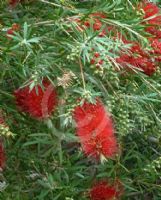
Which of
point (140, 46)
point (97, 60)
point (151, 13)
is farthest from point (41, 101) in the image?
point (151, 13)

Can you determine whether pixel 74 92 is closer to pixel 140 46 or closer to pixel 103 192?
pixel 140 46

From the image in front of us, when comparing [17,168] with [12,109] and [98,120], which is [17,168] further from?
[98,120]

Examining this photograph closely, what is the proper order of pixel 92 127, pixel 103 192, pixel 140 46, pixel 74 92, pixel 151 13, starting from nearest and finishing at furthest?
pixel 92 127 < pixel 74 92 < pixel 140 46 < pixel 151 13 < pixel 103 192

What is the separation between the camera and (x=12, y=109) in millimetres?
2365

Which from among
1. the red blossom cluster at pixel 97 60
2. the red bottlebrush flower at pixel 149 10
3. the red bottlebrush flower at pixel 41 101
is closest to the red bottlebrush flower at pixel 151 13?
the red bottlebrush flower at pixel 149 10

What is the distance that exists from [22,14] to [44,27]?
0.31 metres

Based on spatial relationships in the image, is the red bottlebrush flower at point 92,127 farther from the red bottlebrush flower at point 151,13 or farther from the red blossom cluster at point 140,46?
the red bottlebrush flower at point 151,13

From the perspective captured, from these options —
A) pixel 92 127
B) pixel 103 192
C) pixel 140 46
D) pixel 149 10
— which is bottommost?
pixel 103 192

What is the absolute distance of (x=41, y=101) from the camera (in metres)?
2.12

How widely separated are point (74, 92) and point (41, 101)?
13cm

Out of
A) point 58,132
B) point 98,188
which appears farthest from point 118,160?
point 58,132

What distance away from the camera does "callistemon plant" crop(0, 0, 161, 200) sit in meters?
2.08

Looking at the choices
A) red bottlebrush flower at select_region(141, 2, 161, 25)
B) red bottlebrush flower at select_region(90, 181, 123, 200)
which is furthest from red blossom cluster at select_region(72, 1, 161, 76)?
red bottlebrush flower at select_region(90, 181, 123, 200)

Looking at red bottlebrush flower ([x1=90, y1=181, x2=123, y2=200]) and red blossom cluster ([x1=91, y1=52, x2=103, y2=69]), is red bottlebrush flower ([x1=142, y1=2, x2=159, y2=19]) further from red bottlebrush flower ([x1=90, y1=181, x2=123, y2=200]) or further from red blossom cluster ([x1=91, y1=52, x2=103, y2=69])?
red bottlebrush flower ([x1=90, y1=181, x2=123, y2=200])
